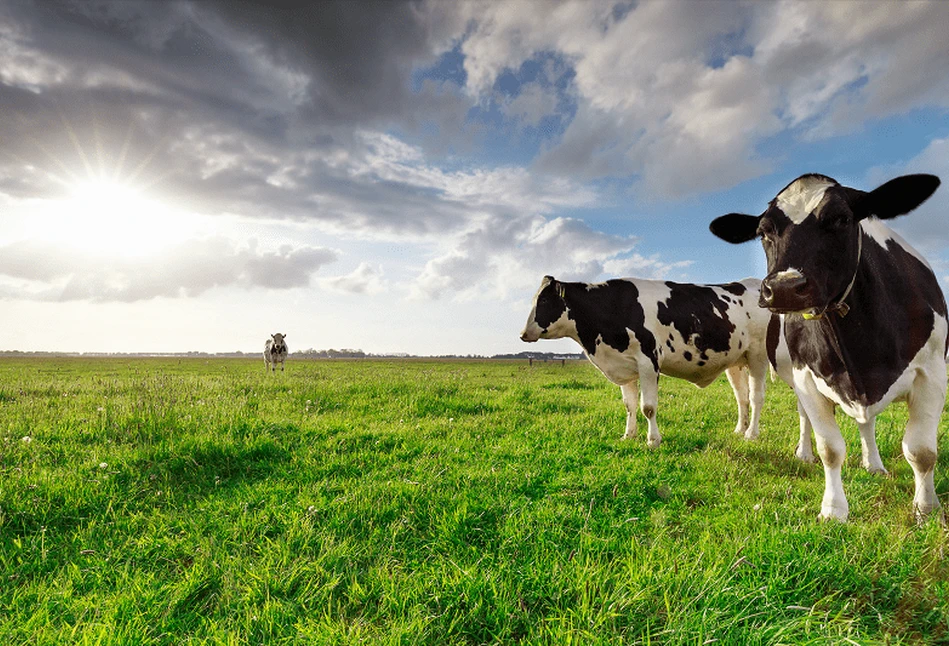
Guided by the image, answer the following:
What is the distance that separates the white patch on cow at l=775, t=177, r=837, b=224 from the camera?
12.3 feet

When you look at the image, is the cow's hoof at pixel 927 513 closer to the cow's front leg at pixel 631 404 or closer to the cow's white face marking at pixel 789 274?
the cow's white face marking at pixel 789 274

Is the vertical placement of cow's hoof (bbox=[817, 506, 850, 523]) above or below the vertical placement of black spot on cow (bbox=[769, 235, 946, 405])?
below

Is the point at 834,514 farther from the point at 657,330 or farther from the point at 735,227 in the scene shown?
the point at 657,330

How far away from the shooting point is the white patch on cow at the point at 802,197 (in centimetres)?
374

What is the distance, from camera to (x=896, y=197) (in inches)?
148

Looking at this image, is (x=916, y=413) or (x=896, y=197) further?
(x=916, y=413)

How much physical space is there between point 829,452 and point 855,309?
51.5 inches

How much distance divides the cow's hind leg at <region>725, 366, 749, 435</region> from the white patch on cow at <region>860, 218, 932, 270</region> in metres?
4.31

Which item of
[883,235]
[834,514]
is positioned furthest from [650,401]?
[883,235]

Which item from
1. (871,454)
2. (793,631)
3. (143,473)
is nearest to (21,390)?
(143,473)

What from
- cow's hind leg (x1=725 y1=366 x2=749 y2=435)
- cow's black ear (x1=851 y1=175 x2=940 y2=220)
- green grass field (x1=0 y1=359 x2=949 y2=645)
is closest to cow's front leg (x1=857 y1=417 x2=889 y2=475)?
green grass field (x1=0 y1=359 x2=949 y2=645)

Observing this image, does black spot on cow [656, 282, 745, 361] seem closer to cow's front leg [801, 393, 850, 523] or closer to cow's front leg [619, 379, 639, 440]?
cow's front leg [619, 379, 639, 440]

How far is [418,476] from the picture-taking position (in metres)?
4.90

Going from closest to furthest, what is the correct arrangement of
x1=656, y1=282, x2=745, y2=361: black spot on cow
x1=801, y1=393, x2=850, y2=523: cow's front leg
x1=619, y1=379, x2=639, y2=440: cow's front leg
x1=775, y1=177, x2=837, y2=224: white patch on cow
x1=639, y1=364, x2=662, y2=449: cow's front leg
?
x1=775, y1=177, x2=837, y2=224: white patch on cow, x1=801, y1=393, x2=850, y2=523: cow's front leg, x1=639, y1=364, x2=662, y2=449: cow's front leg, x1=619, y1=379, x2=639, y2=440: cow's front leg, x1=656, y1=282, x2=745, y2=361: black spot on cow
